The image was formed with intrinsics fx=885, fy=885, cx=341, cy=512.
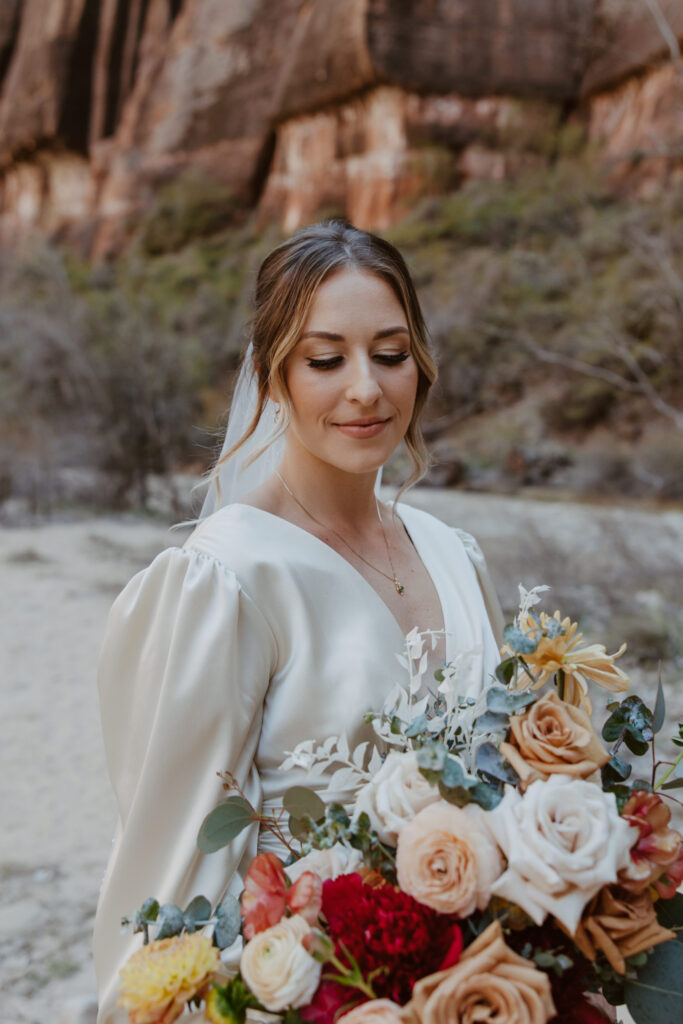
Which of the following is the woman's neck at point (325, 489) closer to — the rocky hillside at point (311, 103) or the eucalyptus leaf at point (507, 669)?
the eucalyptus leaf at point (507, 669)

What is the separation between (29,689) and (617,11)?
65.4 ft

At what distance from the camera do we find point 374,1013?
0.81 m

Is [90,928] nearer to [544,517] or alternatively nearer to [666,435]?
[544,517]

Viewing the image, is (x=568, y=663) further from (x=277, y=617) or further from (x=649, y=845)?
(x=277, y=617)

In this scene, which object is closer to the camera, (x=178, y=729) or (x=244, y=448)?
(x=178, y=729)

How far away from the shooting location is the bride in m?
1.34

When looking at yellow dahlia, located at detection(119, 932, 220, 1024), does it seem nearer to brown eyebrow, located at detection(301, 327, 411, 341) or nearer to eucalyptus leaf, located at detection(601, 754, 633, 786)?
eucalyptus leaf, located at detection(601, 754, 633, 786)

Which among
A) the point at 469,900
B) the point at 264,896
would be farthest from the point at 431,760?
the point at 264,896

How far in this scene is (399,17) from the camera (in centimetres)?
1944

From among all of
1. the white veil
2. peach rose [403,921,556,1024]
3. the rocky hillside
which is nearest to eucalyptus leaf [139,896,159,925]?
peach rose [403,921,556,1024]

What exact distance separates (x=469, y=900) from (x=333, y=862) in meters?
0.19

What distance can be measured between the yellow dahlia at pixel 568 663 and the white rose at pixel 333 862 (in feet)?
0.92

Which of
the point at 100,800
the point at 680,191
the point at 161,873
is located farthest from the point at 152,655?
the point at 680,191

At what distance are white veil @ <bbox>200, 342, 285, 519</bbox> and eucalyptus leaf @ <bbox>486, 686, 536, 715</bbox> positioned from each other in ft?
3.33
